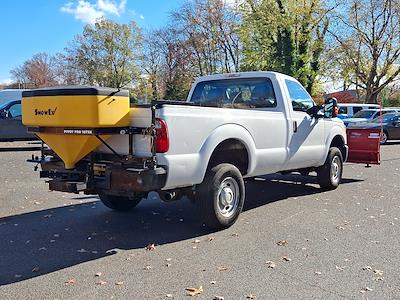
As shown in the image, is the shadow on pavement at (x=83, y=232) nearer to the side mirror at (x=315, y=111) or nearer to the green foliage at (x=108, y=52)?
the side mirror at (x=315, y=111)

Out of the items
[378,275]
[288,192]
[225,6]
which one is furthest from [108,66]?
[378,275]

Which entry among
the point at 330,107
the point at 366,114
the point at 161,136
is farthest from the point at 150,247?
the point at 366,114

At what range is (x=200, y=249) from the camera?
17.3 feet

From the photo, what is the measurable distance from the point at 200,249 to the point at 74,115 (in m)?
2.04

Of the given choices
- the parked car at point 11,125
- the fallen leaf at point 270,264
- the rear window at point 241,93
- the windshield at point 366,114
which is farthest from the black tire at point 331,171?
the windshield at point 366,114

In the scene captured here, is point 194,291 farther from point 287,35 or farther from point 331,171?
point 287,35

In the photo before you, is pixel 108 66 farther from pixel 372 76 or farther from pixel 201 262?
pixel 201 262

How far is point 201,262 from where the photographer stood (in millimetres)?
4828

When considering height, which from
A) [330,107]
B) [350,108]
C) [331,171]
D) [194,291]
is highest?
[350,108]

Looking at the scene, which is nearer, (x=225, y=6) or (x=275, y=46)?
(x=275, y=46)

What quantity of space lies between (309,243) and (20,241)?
3.48 m

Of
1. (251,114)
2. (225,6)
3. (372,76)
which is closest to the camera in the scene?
(251,114)

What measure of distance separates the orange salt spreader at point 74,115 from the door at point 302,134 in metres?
3.28

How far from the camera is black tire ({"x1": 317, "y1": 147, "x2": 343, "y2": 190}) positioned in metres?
8.79
